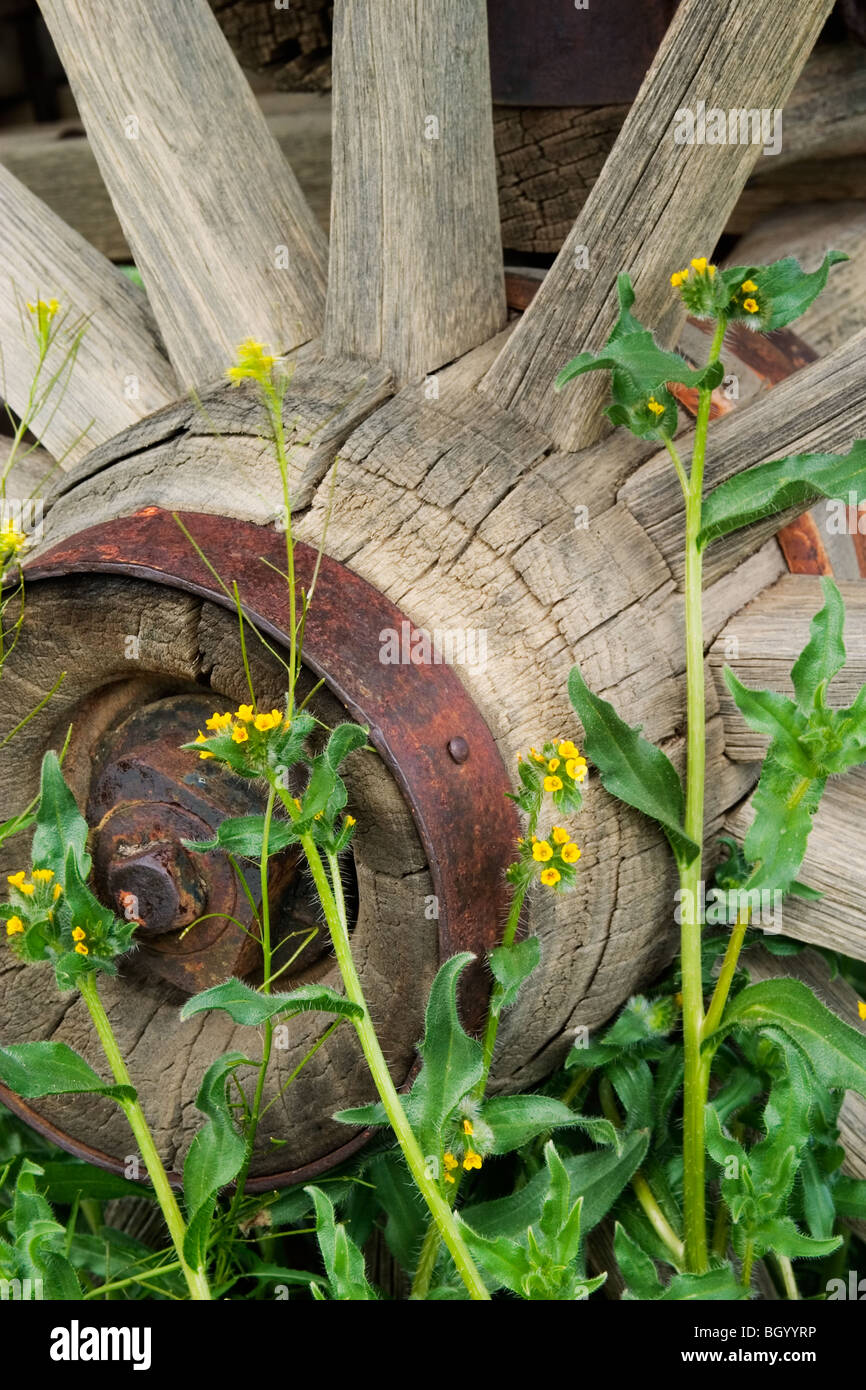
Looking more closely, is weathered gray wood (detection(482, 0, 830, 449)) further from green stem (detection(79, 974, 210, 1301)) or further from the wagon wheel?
green stem (detection(79, 974, 210, 1301))

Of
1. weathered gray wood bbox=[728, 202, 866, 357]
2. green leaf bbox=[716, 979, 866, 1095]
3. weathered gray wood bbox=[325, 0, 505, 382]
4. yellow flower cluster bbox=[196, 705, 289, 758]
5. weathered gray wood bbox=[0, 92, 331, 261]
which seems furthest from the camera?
weathered gray wood bbox=[0, 92, 331, 261]

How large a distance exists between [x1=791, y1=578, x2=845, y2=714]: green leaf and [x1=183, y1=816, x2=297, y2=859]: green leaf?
0.52 meters

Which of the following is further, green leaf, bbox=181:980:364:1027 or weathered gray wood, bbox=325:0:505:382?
weathered gray wood, bbox=325:0:505:382

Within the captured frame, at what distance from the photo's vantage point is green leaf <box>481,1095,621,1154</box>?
1.34 metres

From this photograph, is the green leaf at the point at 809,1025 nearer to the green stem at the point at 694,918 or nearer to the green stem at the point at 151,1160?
the green stem at the point at 694,918

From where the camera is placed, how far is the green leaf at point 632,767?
1.40m

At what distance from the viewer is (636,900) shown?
4.93ft

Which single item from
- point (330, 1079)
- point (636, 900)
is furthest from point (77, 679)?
point (636, 900)

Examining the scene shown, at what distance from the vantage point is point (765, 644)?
1521 millimetres

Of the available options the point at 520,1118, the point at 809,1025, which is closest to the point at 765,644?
the point at 809,1025

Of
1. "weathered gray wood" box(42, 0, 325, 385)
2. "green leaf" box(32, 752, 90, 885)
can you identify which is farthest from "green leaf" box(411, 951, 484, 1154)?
"weathered gray wood" box(42, 0, 325, 385)

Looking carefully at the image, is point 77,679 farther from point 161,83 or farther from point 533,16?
point 533,16

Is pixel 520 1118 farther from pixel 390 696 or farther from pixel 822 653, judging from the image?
pixel 822 653

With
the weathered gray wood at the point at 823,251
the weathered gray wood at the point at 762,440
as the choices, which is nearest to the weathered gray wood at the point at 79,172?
the weathered gray wood at the point at 823,251
